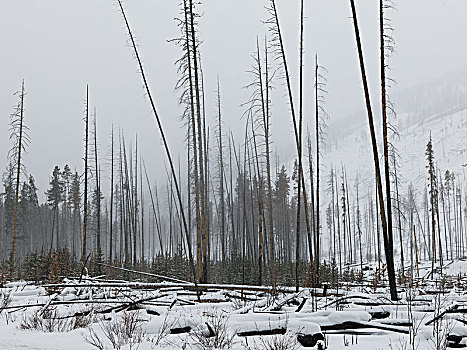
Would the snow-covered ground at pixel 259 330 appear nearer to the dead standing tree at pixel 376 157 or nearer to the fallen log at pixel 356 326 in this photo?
the fallen log at pixel 356 326

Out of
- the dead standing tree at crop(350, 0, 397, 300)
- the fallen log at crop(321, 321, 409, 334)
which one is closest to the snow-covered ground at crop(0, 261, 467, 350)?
the fallen log at crop(321, 321, 409, 334)

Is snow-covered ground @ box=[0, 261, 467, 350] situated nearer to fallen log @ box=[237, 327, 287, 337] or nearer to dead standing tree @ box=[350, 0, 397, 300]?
fallen log @ box=[237, 327, 287, 337]

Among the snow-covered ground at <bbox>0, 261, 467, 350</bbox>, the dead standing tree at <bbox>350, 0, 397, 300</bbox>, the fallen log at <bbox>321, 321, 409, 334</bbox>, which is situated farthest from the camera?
the dead standing tree at <bbox>350, 0, 397, 300</bbox>

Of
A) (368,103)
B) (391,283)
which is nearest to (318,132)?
(368,103)

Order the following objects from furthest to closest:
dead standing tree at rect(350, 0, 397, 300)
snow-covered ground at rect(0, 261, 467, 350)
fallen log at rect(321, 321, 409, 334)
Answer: dead standing tree at rect(350, 0, 397, 300) → fallen log at rect(321, 321, 409, 334) → snow-covered ground at rect(0, 261, 467, 350)

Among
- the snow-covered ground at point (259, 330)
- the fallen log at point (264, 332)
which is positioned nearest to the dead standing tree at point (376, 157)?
the snow-covered ground at point (259, 330)

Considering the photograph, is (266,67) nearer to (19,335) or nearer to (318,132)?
(318,132)

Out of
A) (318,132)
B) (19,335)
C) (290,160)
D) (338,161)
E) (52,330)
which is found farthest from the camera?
(290,160)

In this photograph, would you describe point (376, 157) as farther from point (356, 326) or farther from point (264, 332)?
point (264, 332)

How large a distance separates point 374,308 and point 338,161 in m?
143

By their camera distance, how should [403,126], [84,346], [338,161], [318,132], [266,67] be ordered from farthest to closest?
1. [403,126]
2. [338,161]
3. [266,67]
4. [318,132]
5. [84,346]

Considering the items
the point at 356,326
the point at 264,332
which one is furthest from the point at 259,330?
the point at 356,326

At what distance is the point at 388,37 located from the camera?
8.11 metres

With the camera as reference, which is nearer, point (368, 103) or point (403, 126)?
point (368, 103)
